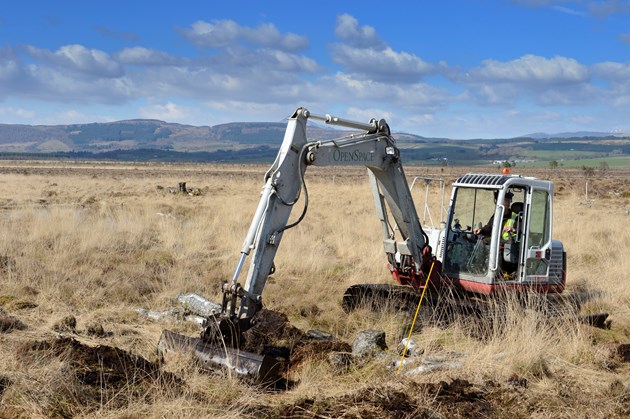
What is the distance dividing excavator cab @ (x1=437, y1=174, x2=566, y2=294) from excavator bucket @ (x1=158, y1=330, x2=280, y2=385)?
489cm

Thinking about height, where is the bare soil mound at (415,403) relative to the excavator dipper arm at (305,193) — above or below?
below

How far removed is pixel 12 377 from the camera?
22.8 feet

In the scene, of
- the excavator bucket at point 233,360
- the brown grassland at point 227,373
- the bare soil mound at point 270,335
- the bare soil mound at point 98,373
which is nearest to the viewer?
the bare soil mound at point 98,373

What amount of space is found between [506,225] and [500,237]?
10.7 inches

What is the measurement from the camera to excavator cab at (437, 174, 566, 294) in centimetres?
1168

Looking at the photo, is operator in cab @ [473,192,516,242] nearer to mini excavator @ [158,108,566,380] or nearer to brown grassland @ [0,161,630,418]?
mini excavator @ [158,108,566,380]

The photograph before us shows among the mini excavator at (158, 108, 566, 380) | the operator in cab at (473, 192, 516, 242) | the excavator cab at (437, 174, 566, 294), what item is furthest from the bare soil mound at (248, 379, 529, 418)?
the operator in cab at (473, 192, 516, 242)

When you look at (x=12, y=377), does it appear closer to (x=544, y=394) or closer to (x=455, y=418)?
(x=455, y=418)

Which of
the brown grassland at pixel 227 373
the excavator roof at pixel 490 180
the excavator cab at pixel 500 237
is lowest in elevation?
the brown grassland at pixel 227 373

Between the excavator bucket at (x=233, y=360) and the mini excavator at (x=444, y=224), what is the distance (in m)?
0.91

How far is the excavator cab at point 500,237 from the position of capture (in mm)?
11680

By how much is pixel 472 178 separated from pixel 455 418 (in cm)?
620

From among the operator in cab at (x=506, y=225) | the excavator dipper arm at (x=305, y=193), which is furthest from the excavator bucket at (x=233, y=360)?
the operator in cab at (x=506, y=225)

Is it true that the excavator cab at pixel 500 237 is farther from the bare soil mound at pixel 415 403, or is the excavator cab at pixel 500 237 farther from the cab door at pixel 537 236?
the bare soil mound at pixel 415 403
